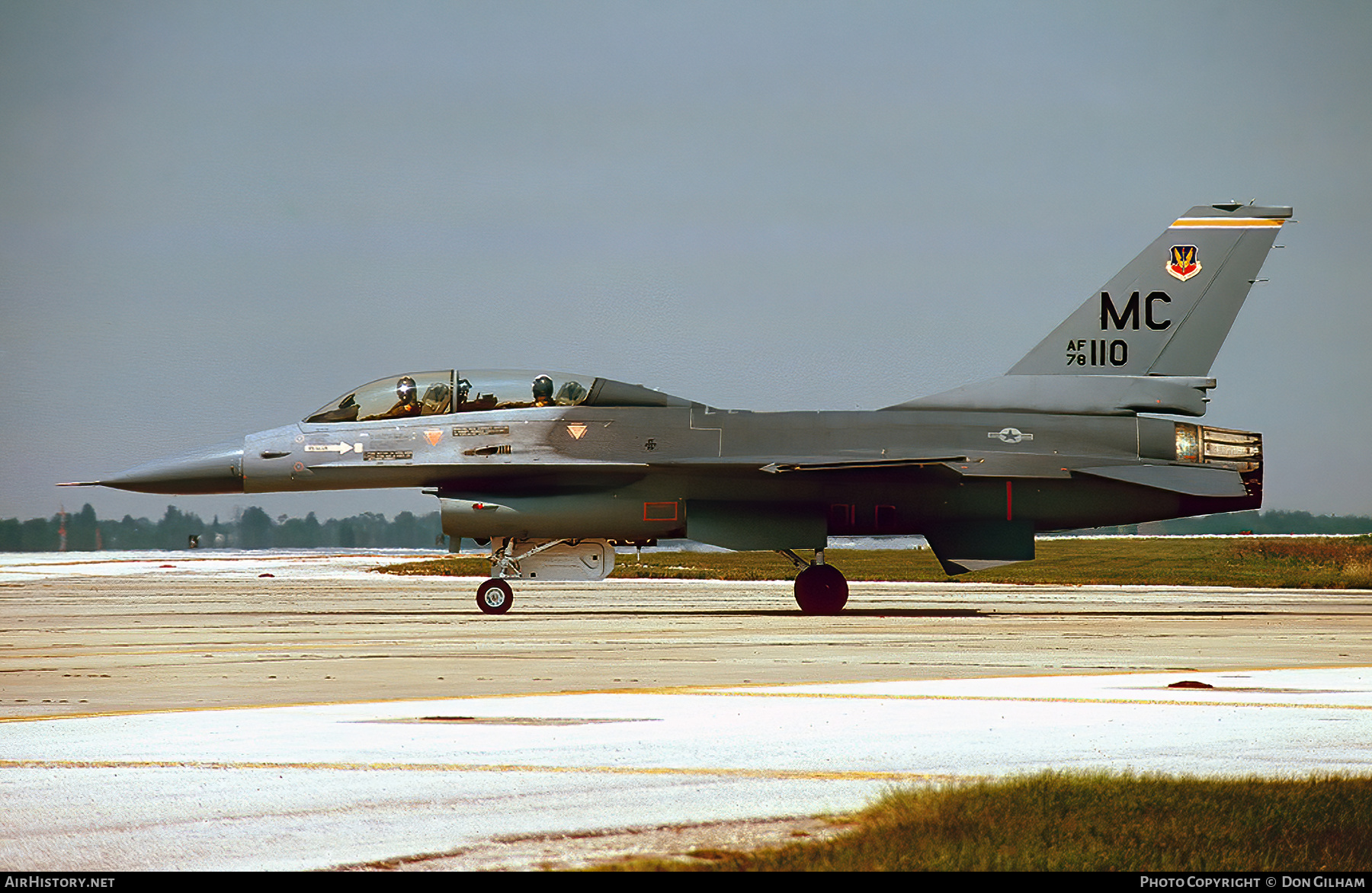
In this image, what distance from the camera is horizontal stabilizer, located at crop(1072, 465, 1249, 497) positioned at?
65.9 feet

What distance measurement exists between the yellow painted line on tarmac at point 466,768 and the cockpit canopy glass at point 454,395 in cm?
1459

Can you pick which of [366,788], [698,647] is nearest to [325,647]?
[698,647]

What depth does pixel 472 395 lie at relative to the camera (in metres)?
20.6

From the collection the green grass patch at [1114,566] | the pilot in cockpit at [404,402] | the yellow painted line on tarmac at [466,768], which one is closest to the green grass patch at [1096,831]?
the yellow painted line on tarmac at [466,768]

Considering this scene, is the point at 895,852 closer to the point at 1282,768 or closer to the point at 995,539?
the point at 1282,768

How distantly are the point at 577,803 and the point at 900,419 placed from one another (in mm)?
16134

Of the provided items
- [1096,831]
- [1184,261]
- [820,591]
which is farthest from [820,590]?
[1096,831]

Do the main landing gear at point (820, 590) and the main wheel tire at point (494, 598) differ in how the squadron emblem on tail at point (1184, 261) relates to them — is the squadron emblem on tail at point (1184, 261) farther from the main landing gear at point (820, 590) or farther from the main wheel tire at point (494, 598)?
the main wheel tire at point (494, 598)

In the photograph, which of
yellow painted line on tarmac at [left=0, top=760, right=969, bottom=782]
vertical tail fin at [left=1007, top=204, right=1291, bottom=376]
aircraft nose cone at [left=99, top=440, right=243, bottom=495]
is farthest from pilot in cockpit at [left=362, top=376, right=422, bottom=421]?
yellow painted line on tarmac at [left=0, top=760, right=969, bottom=782]

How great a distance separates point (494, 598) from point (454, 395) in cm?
313

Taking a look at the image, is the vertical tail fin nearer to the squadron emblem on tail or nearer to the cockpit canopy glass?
the squadron emblem on tail

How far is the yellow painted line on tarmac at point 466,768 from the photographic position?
18.6ft

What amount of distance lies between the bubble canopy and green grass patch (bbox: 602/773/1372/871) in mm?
15649

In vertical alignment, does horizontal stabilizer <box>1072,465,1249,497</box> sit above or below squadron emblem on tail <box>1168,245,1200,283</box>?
below
